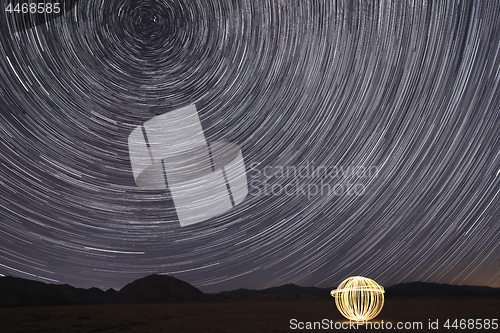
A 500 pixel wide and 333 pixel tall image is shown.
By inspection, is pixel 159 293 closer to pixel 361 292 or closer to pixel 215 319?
pixel 215 319

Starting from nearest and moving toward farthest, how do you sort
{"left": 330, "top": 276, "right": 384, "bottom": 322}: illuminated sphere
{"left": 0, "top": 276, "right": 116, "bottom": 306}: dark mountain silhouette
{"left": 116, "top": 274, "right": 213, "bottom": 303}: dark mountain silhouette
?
{"left": 330, "top": 276, "right": 384, "bottom": 322}: illuminated sphere, {"left": 0, "top": 276, "right": 116, "bottom": 306}: dark mountain silhouette, {"left": 116, "top": 274, "right": 213, "bottom": 303}: dark mountain silhouette

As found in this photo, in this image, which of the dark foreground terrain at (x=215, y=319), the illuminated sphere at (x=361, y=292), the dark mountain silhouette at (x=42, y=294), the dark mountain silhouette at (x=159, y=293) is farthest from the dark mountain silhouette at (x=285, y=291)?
the illuminated sphere at (x=361, y=292)

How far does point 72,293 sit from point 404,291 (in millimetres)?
67358

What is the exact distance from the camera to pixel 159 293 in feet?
243

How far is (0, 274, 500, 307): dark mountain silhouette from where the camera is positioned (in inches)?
2285

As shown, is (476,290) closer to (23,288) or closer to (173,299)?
(173,299)

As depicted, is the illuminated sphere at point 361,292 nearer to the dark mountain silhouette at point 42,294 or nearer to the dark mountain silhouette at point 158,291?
the dark mountain silhouette at point 42,294

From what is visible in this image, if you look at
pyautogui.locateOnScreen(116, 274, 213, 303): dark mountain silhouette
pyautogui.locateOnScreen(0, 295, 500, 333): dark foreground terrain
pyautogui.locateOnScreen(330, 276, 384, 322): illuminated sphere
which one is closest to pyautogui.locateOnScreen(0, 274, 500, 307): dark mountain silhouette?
pyautogui.locateOnScreen(116, 274, 213, 303): dark mountain silhouette

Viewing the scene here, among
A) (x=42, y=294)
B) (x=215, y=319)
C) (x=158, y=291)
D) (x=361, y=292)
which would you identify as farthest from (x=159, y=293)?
(x=361, y=292)

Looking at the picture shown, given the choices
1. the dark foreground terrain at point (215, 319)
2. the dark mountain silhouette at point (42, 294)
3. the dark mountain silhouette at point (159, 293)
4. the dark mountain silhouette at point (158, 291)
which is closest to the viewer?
the dark foreground terrain at point (215, 319)

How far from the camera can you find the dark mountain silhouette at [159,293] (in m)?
58.0

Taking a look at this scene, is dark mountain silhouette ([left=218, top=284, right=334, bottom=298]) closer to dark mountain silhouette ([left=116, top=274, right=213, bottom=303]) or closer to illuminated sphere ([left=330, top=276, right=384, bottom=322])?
dark mountain silhouette ([left=116, top=274, right=213, bottom=303])

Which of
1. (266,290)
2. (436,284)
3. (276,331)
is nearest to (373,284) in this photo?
(276,331)

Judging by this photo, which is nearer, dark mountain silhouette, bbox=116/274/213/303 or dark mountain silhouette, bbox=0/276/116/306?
dark mountain silhouette, bbox=0/276/116/306
